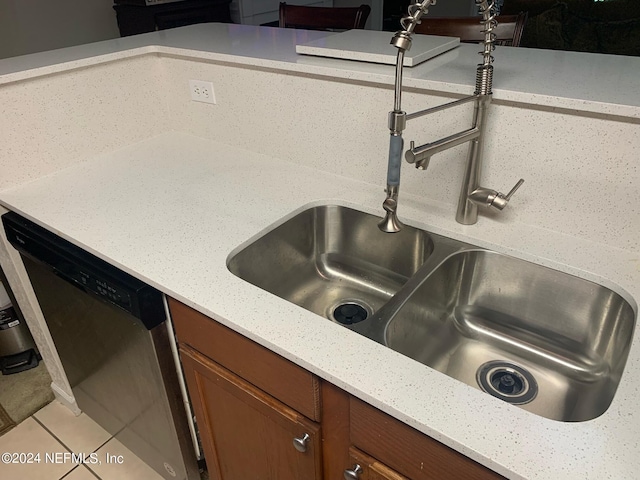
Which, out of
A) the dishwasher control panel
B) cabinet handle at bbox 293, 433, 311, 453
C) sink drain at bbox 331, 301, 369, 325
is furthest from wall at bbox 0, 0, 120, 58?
cabinet handle at bbox 293, 433, 311, 453

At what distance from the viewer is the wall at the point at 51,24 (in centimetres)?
313

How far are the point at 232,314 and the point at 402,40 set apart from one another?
→ 57cm

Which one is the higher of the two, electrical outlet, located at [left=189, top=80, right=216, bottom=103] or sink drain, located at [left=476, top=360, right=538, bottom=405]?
electrical outlet, located at [left=189, top=80, right=216, bottom=103]

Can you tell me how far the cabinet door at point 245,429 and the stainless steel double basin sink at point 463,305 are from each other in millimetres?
232

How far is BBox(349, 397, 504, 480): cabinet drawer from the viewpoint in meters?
0.72

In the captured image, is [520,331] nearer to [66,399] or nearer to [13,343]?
[66,399]

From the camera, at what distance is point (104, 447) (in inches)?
68.1

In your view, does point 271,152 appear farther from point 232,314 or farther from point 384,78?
point 232,314

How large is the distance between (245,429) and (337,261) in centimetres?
48

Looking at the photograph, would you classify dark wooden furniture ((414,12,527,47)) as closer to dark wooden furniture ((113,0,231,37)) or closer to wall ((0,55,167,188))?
wall ((0,55,167,188))

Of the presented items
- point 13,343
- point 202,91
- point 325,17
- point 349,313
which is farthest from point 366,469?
point 325,17

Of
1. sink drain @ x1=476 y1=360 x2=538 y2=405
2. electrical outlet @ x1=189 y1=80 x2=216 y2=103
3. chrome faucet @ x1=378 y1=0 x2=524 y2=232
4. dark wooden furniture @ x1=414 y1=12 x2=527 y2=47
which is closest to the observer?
chrome faucet @ x1=378 y1=0 x2=524 y2=232

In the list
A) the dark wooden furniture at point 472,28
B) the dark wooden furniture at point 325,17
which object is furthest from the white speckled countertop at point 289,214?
the dark wooden furniture at point 325,17

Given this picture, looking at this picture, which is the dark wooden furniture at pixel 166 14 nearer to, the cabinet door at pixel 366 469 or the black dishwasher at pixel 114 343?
the black dishwasher at pixel 114 343
